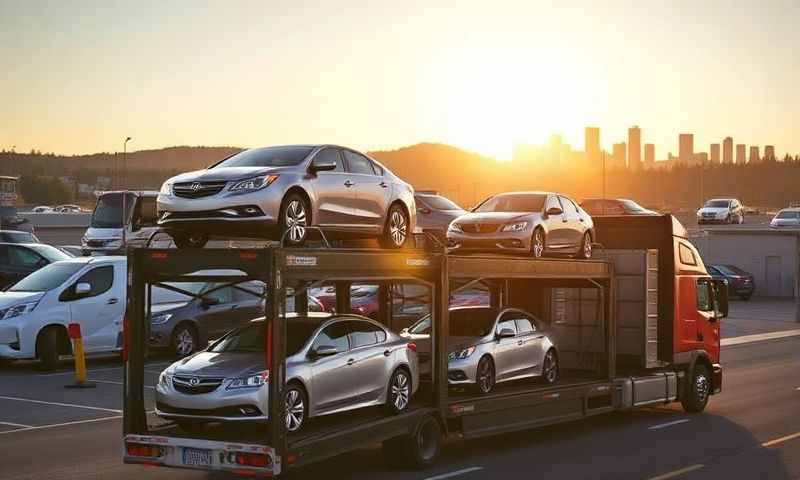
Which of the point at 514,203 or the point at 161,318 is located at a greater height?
the point at 514,203

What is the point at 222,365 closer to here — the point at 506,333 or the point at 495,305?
the point at 506,333

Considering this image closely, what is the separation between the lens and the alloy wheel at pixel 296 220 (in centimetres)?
1345

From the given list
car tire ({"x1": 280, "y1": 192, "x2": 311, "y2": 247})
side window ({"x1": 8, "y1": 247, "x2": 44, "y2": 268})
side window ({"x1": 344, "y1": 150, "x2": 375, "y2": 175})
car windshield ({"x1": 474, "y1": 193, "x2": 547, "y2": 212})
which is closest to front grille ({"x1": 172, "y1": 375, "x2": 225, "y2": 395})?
car tire ({"x1": 280, "y1": 192, "x2": 311, "y2": 247})

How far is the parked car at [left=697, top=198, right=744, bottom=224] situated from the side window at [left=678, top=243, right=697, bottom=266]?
205ft

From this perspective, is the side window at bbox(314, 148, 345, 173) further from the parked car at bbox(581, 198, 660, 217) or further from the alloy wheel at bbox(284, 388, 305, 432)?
the parked car at bbox(581, 198, 660, 217)

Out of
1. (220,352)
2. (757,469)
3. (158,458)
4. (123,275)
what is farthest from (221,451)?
(123,275)

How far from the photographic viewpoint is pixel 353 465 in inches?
546

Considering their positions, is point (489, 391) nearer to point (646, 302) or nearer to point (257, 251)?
point (646, 302)

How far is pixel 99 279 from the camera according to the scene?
2402 cm

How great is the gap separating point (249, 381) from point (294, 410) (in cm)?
51

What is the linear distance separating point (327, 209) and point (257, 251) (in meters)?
3.60

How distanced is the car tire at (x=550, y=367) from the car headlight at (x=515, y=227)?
6.43ft

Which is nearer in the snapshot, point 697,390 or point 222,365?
point 222,365

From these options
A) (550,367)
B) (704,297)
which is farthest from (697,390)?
(550,367)
